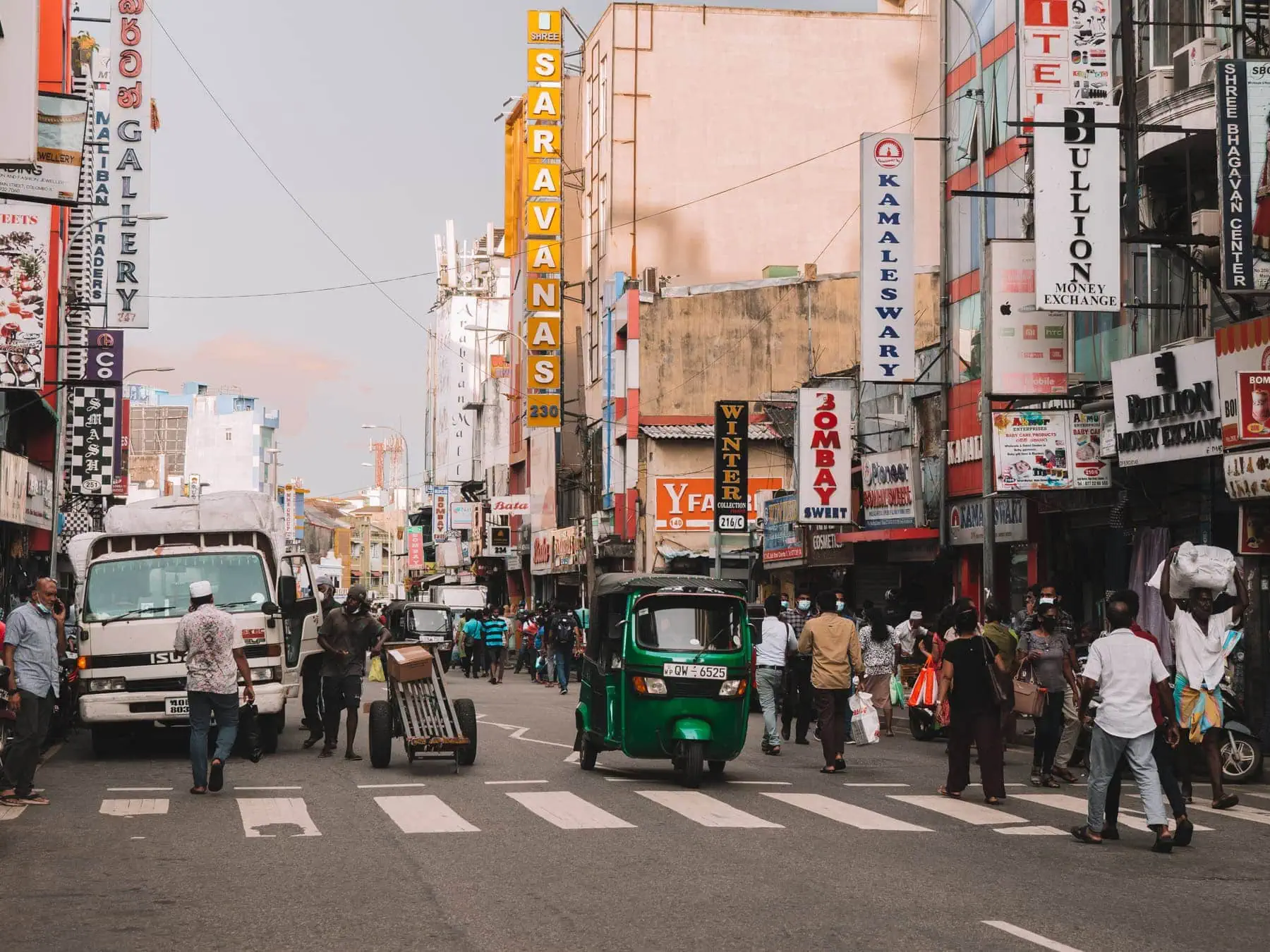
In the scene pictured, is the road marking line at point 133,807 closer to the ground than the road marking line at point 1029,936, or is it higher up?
closer to the ground

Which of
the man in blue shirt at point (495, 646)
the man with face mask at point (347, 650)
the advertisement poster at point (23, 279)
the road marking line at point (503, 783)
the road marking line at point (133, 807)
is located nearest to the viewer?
the road marking line at point (133, 807)

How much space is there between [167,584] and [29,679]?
5.05m

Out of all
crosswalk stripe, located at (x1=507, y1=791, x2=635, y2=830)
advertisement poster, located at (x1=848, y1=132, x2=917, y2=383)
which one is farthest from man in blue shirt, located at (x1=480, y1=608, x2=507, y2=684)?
crosswalk stripe, located at (x1=507, y1=791, x2=635, y2=830)

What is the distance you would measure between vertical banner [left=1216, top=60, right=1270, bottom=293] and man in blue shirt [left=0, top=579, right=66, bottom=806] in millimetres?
13047

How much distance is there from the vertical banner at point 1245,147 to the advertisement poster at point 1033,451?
5.64 meters

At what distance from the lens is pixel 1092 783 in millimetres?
12508

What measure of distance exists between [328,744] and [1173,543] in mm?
11932

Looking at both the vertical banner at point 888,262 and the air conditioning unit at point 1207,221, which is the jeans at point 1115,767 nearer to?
the air conditioning unit at point 1207,221

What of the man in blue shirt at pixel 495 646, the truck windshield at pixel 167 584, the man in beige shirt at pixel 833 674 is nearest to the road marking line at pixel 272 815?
the truck windshield at pixel 167 584

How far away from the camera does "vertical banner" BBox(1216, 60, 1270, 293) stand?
19438 mm

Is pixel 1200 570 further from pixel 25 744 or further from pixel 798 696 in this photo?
pixel 25 744

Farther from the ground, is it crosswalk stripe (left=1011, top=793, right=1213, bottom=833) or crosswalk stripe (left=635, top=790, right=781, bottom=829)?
crosswalk stripe (left=635, top=790, right=781, bottom=829)

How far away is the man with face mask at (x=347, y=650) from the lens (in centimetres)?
1925

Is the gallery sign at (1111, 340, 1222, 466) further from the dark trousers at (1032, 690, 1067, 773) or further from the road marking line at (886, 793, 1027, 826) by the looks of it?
the road marking line at (886, 793, 1027, 826)
